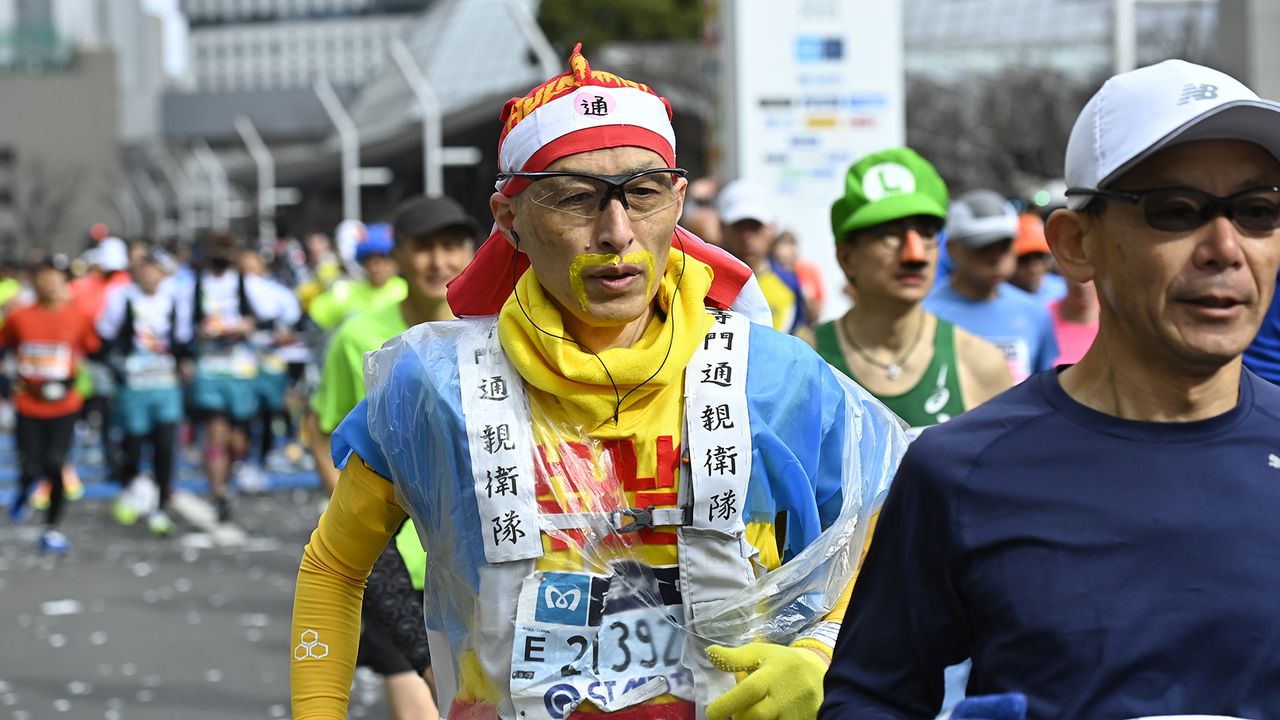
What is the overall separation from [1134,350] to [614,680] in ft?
3.89

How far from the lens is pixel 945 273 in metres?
9.50

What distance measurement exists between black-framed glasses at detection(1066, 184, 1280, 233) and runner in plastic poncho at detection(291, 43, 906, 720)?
1.03 metres

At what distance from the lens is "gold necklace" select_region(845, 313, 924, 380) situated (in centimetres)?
573

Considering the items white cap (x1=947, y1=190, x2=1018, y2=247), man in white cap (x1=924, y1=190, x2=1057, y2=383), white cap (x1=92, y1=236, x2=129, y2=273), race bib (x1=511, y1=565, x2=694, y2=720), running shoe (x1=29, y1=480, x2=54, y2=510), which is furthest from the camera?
A: white cap (x1=92, y1=236, x2=129, y2=273)

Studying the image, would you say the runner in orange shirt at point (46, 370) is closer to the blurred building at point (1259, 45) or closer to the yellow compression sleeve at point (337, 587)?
the blurred building at point (1259, 45)

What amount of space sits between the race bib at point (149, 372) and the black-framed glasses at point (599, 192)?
12.0 meters

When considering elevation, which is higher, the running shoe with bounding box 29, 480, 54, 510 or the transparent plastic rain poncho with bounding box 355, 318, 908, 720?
the transparent plastic rain poncho with bounding box 355, 318, 908, 720

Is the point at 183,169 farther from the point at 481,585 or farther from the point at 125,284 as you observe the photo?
the point at 481,585

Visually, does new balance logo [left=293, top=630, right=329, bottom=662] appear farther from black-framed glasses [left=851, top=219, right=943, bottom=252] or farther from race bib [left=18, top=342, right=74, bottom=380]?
race bib [left=18, top=342, right=74, bottom=380]

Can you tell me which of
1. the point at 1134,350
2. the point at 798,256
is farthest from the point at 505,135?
the point at 798,256

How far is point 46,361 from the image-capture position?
1416cm

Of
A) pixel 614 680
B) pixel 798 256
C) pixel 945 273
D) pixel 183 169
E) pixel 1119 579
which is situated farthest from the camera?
pixel 183 169

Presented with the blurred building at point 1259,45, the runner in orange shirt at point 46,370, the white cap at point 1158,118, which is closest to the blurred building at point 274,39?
the runner in orange shirt at point 46,370

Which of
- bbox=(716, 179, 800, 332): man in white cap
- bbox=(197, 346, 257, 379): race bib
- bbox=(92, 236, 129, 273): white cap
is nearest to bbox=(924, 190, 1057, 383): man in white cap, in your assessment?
bbox=(716, 179, 800, 332): man in white cap
